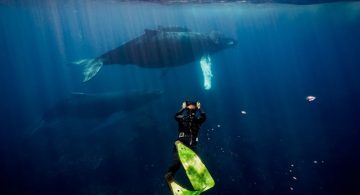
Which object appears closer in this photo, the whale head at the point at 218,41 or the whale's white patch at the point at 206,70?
the whale's white patch at the point at 206,70

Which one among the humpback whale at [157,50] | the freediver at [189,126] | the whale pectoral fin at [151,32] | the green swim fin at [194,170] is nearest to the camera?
the green swim fin at [194,170]

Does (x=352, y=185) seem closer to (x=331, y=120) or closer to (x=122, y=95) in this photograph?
(x=331, y=120)

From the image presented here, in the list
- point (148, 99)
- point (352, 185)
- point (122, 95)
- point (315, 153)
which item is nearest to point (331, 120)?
point (315, 153)

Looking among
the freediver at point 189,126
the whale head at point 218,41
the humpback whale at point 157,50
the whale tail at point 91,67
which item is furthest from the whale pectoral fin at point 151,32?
the freediver at point 189,126

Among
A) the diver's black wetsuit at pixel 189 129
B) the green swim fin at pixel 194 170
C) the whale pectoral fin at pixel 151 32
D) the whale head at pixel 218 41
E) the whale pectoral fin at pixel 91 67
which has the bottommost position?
the green swim fin at pixel 194 170

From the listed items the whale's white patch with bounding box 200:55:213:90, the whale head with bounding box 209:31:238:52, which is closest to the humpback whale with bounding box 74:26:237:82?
the whale's white patch with bounding box 200:55:213:90

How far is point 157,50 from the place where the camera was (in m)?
17.7

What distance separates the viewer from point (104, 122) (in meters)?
24.7

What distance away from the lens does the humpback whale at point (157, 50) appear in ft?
56.7

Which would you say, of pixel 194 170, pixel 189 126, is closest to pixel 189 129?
pixel 189 126

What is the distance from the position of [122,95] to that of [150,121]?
3555mm

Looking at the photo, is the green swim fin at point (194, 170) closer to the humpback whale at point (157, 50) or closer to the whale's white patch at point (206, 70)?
the whale's white patch at point (206, 70)

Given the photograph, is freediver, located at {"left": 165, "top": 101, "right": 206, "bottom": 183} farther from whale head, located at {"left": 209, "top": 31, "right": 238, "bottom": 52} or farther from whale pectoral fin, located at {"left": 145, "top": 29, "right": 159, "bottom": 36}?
whale head, located at {"left": 209, "top": 31, "right": 238, "bottom": 52}

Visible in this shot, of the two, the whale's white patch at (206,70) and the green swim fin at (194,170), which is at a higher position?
the whale's white patch at (206,70)
